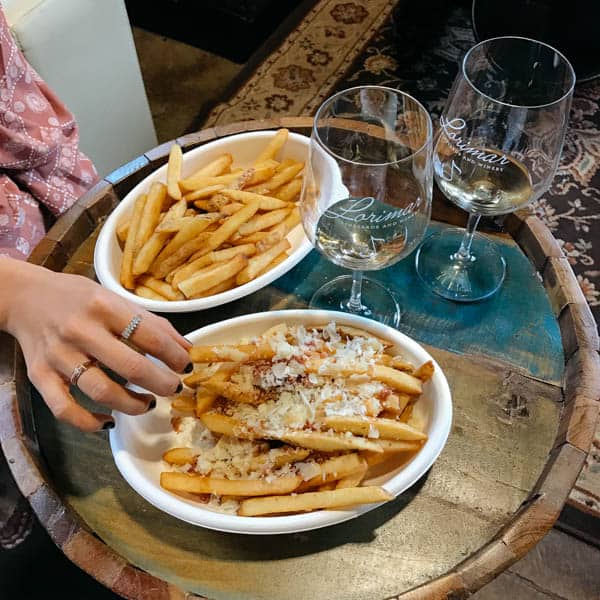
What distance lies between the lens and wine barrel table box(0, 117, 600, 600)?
2.59ft

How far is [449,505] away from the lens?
Result: 85cm

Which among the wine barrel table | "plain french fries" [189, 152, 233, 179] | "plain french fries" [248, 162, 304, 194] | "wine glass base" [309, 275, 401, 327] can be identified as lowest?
the wine barrel table

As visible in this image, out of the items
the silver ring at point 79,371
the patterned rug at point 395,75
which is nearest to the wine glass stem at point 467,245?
the silver ring at point 79,371

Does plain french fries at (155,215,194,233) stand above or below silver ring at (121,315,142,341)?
below

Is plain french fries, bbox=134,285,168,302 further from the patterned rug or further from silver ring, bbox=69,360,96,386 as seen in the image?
the patterned rug

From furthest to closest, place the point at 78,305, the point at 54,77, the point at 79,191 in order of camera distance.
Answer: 1. the point at 54,77
2. the point at 79,191
3. the point at 78,305

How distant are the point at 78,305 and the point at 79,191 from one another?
682mm

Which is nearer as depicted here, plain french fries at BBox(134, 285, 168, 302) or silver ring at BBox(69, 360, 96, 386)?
silver ring at BBox(69, 360, 96, 386)

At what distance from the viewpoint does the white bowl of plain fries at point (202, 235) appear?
3.32ft

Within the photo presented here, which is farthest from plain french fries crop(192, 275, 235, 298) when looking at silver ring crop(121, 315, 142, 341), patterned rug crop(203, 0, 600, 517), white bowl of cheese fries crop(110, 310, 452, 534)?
patterned rug crop(203, 0, 600, 517)

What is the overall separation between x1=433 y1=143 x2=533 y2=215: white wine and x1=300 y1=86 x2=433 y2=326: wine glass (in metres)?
0.09

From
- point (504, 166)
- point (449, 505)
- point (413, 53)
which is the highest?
point (504, 166)

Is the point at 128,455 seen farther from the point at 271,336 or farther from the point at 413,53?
the point at 413,53

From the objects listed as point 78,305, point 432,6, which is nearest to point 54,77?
point 78,305
